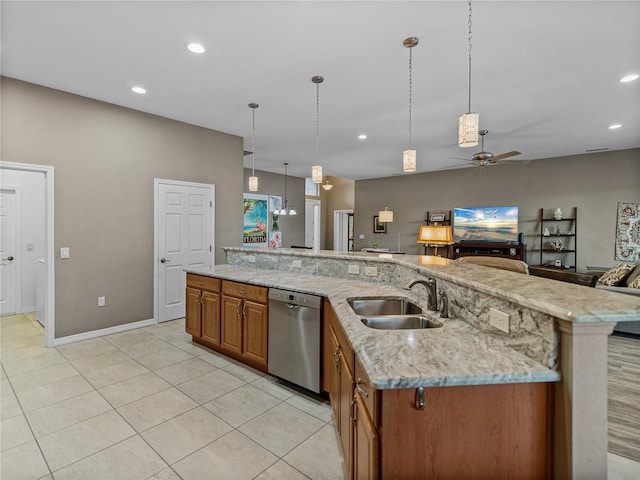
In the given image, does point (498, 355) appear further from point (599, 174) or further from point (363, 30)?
point (599, 174)


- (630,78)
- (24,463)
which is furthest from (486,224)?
(24,463)

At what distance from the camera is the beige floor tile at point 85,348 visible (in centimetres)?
331

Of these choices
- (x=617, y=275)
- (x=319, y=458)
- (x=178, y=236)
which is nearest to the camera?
(x=319, y=458)

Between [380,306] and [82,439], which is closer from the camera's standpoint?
[82,439]

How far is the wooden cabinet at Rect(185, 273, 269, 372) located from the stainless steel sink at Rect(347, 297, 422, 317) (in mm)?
935

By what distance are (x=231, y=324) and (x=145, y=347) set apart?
1.25m

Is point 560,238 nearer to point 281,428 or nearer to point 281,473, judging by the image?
point 281,428

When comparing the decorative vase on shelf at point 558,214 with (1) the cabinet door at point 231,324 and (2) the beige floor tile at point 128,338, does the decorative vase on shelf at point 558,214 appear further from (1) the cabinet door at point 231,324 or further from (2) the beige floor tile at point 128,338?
(2) the beige floor tile at point 128,338

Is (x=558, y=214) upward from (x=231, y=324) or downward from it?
upward

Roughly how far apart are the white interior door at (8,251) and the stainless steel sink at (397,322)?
18.7 feet

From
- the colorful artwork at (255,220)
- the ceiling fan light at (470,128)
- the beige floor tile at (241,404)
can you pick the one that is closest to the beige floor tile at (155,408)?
the beige floor tile at (241,404)

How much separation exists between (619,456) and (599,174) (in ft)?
20.4

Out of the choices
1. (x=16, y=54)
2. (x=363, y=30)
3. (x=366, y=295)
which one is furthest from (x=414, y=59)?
(x=16, y=54)

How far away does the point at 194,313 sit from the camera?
3.51 meters
